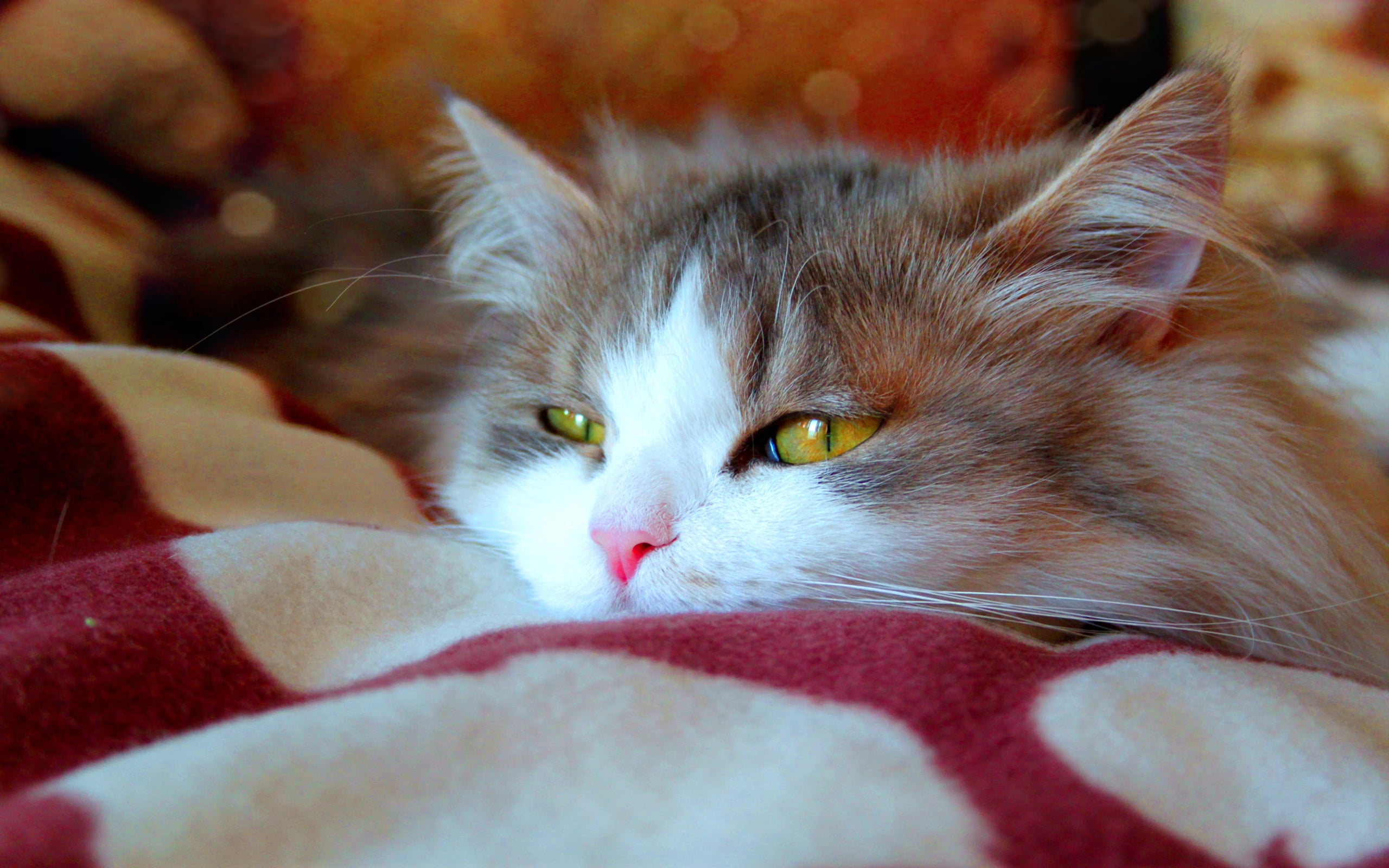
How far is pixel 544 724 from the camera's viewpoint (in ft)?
1.71

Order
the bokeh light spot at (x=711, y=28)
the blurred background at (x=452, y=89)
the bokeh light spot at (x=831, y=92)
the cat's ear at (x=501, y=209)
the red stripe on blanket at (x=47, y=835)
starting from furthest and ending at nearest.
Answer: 1. the bokeh light spot at (x=831, y=92)
2. the bokeh light spot at (x=711, y=28)
3. the blurred background at (x=452, y=89)
4. the cat's ear at (x=501, y=209)
5. the red stripe on blanket at (x=47, y=835)

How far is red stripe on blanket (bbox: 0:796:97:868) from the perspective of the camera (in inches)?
15.6

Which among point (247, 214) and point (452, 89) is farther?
point (247, 214)

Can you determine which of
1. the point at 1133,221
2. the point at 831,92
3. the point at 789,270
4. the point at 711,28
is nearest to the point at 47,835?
the point at 789,270

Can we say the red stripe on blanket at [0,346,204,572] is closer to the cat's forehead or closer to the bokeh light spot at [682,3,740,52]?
the cat's forehead

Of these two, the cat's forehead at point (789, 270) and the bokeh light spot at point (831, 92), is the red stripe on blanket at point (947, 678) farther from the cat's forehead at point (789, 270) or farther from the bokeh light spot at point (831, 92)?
the bokeh light spot at point (831, 92)

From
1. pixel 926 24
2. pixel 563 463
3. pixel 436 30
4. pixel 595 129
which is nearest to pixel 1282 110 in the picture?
pixel 926 24

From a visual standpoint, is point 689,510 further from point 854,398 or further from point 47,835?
point 47,835

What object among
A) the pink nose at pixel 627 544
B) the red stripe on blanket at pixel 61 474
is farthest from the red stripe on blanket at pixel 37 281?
the pink nose at pixel 627 544

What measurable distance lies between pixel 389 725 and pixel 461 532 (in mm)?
641

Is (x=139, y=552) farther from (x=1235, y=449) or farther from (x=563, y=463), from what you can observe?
(x=1235, y=449)

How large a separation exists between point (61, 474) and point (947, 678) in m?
0.81

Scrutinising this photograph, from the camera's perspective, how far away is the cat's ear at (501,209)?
116 cm

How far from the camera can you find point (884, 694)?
1.89 feet
